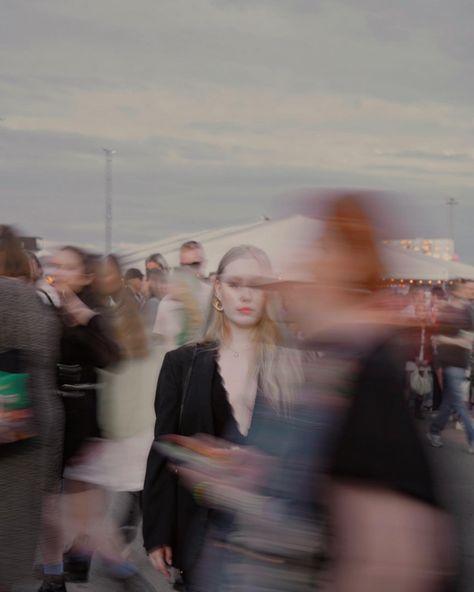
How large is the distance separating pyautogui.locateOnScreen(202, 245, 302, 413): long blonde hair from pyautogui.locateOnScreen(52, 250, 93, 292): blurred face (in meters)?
2.27

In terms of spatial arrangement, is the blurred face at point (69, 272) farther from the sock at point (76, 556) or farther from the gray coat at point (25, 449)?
the gray coat at point (25, 449)

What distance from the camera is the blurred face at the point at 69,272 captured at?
5.69 m

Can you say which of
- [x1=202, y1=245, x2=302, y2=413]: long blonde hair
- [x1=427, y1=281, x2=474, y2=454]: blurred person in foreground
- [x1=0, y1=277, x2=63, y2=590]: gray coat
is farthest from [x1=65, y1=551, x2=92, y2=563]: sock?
[x1=427, y1=281, x2=474, y2=454]: blurred person in foreground

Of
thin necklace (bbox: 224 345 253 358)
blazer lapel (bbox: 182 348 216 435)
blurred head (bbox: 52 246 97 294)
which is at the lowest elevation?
blazer lapel (bbox: 182 348 216 435)

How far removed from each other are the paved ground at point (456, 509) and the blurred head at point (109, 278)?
5.23 feet

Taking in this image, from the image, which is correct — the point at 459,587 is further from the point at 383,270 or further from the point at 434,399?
the point at 434,399

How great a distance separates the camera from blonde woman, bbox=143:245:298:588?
→ 128 inches

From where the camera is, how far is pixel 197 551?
10.3 feet

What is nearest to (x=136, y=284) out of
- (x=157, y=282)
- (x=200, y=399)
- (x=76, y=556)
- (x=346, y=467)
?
(x=157, y=282)

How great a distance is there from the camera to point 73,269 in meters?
5.74

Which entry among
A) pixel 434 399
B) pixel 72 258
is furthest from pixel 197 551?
pixel 434 399

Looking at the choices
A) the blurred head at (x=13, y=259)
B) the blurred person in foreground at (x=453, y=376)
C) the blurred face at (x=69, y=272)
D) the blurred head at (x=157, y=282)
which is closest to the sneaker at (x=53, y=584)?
the blurred face at (x=69, y=272)

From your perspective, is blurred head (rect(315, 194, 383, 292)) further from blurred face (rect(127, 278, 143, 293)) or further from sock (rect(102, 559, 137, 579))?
blurred face (rect(127, 278, 143, 293))

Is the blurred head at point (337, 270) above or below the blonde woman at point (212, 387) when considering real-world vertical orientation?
above
